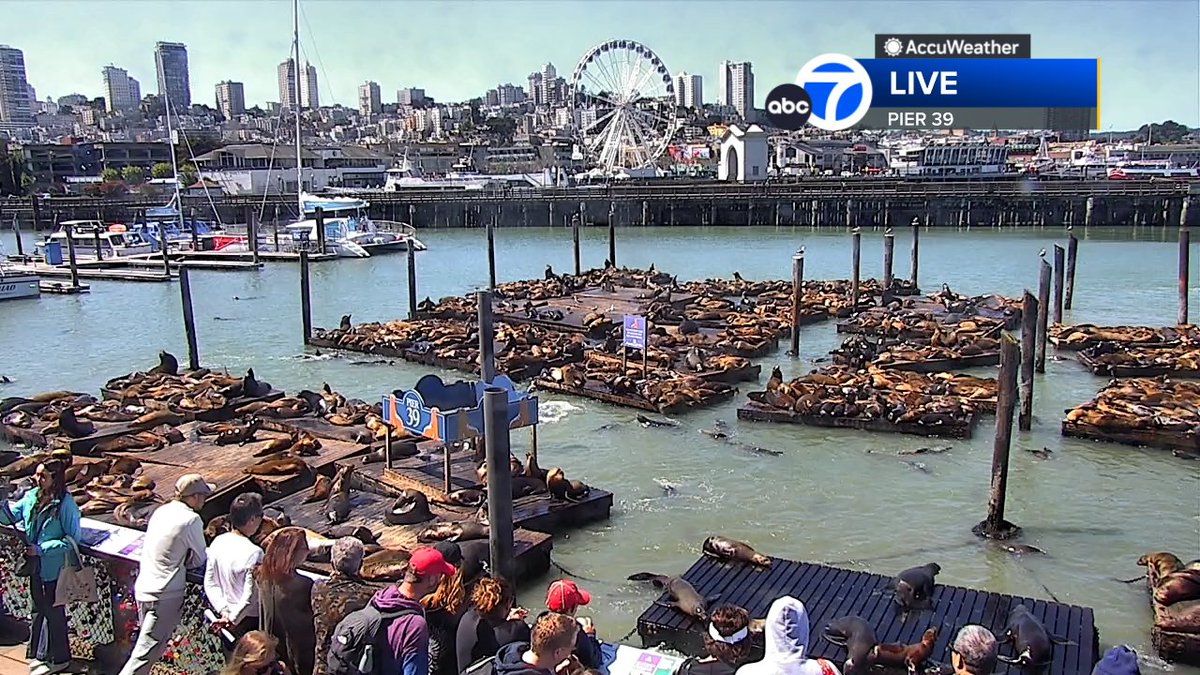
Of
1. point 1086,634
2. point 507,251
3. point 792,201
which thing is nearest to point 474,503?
point 1086,634

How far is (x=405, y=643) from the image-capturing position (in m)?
3.60

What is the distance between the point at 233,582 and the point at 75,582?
1161 mm

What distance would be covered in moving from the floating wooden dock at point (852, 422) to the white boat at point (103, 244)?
34.2 meters

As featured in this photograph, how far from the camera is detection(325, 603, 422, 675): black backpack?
11.7 feet

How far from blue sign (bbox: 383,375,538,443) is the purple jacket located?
13.4 feet

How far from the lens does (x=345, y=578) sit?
13.4ft

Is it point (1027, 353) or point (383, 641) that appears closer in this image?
point (383, 641)

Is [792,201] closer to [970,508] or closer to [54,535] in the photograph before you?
[970,508]

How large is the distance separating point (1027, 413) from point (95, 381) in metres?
16.3

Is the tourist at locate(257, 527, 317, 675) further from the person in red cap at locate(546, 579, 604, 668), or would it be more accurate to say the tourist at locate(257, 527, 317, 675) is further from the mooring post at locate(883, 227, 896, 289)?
the mooring post at locate(883, 227, 896, 289)

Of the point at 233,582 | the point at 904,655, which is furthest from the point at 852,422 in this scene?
the point at 233,582

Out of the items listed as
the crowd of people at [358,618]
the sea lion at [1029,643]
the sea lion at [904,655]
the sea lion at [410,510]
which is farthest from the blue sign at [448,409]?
the sea lion at [1029,643]

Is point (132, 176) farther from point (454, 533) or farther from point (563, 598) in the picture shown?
point (563, 598)

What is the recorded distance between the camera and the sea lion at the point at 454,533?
7.96m
